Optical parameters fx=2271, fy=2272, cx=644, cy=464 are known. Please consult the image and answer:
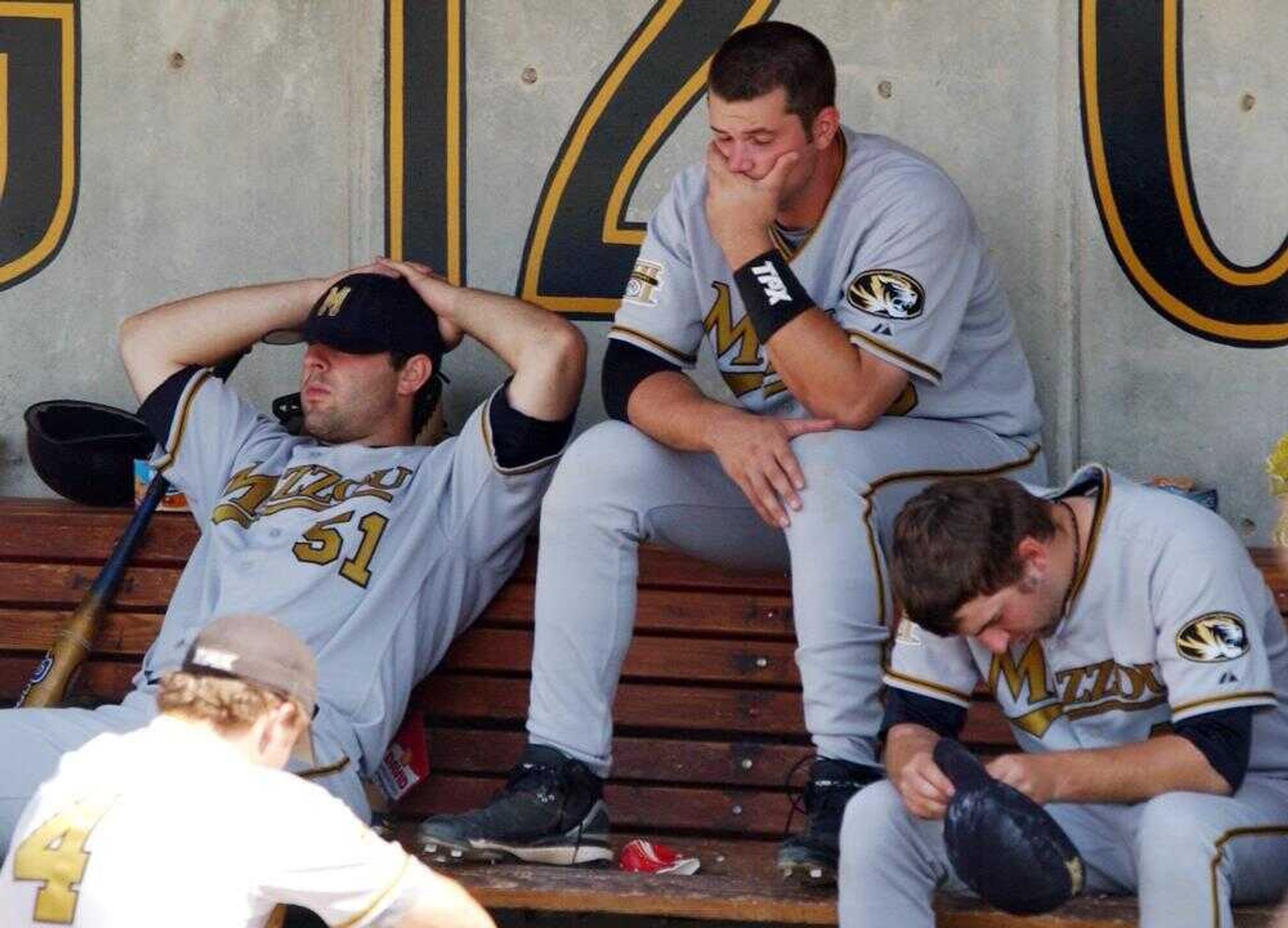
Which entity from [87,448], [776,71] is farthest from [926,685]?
[87,448]

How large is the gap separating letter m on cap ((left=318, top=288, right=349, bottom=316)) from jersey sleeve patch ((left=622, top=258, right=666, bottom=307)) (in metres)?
0.56

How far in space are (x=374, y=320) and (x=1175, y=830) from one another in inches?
70.4

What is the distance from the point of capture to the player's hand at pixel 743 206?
3.61 m

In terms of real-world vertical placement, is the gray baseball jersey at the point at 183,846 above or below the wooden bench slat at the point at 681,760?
above

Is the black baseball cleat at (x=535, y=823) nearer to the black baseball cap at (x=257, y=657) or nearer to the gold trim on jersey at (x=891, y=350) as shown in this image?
the black baseball cap at (x=257, y=657)

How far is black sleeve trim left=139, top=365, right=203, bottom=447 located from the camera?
13.7 feet

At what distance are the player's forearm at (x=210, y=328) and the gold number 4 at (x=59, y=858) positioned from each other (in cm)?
171

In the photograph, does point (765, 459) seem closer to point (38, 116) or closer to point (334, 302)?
point (334, 302)

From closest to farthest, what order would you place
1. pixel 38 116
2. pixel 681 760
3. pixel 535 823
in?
pixel 535 823 → pixel 681 760 → pixel 38 116

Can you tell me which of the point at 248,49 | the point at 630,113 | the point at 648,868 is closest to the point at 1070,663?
the point at 648,868

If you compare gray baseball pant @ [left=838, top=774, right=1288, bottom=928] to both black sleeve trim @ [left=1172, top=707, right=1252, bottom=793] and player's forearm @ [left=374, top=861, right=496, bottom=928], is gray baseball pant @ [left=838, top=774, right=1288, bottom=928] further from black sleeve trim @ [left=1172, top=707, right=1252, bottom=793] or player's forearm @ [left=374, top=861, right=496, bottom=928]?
player's forearm @ [left=374, top=861, right=496, bottom=928]

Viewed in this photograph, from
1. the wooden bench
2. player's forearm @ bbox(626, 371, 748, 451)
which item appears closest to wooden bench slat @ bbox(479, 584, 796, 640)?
the wooden bench

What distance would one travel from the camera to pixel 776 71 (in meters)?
3.65

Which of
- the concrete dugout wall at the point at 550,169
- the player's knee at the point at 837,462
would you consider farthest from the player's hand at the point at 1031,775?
the concrete dugout wall at the point at 550,169
